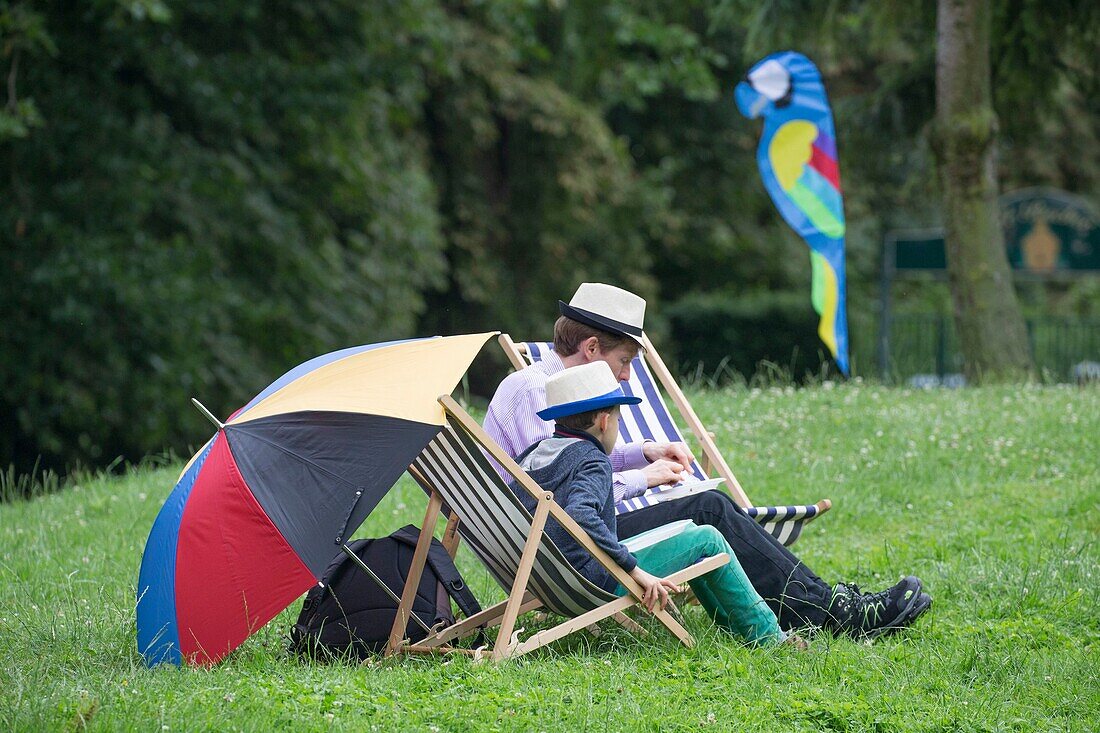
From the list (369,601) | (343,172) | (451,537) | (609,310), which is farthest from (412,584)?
(343,172)

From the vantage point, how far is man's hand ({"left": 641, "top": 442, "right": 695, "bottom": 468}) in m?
5.01

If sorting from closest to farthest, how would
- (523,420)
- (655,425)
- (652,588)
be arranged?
(652,588), (523,420), (655,425)

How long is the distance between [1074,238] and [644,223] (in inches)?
281

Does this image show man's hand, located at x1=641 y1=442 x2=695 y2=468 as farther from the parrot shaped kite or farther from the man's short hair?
the parrot shaped kite

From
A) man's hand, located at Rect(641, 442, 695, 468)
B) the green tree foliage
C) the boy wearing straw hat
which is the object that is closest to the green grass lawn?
the boy wearing straw hat

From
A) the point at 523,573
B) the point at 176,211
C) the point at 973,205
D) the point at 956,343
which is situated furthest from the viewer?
the point at 956,343

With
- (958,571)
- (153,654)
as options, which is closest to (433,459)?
(153,654)

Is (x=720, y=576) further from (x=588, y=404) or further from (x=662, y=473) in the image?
(x=588, y=404)

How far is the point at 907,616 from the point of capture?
15.3 feet

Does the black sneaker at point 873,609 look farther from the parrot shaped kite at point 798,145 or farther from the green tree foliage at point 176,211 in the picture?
the green tree foliage at point 176,211

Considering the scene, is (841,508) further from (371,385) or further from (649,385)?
(371,385)

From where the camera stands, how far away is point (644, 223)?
20453 mm

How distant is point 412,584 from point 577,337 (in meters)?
1.16

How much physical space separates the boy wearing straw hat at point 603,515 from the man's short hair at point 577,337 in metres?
0.62
